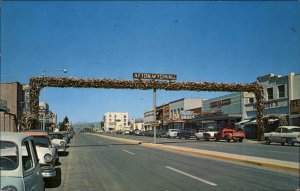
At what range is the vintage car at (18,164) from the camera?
20.1 feet

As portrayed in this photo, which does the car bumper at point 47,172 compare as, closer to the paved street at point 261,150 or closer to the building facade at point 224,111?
the paved street at point 261,150

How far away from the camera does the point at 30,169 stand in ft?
22.9

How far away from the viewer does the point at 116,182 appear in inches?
525

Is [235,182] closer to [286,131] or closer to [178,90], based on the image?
[286,131]

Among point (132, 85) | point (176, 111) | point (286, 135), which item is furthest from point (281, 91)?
point (176, 111)

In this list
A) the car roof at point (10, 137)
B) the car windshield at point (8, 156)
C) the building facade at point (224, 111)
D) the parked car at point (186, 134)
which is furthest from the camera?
the parked car at point (186, 134)

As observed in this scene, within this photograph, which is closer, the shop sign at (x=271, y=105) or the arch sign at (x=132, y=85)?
the arch sign at (x=132, y=85)

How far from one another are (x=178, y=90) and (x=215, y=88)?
4.18 meters

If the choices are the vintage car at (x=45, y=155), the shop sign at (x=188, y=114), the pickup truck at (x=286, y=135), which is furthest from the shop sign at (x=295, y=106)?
the shop sign at (x=188, y=114)

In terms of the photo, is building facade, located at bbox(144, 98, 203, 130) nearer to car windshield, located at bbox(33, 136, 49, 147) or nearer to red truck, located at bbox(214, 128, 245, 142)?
red truck, located at bbox(214, 128, 245, 142)

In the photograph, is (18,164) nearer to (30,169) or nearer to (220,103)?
(30,169)

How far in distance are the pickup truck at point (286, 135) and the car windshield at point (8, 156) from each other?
33201 millimetres

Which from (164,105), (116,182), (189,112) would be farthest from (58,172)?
(164,105)

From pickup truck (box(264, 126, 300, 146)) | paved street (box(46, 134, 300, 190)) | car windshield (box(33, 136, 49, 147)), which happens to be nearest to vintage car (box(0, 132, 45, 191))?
paved street (box(46, 134, 300, 190))
